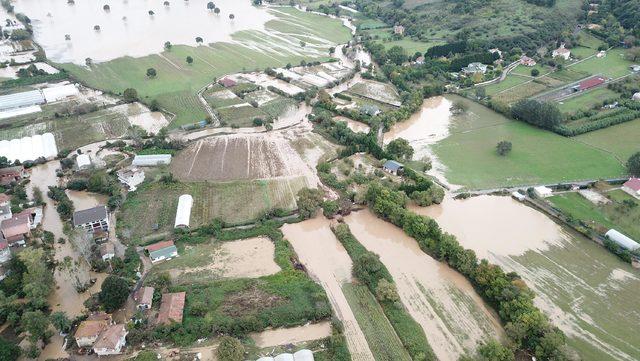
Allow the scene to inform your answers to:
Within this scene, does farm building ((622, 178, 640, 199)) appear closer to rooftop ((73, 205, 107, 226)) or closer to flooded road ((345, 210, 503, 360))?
flooded road ((345, 210, 503, 360))

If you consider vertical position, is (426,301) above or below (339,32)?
below

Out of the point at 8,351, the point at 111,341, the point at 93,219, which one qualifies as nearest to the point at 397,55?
the point at 93,219

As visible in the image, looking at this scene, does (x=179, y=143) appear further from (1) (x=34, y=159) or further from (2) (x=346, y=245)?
(2) (x=346, y=245)

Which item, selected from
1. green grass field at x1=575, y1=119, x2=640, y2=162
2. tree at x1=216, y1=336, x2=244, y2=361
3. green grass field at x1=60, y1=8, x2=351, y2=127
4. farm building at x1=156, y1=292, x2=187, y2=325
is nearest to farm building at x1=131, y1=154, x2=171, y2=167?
green grass field at x1=60, y1=8, x2=351, y2=127

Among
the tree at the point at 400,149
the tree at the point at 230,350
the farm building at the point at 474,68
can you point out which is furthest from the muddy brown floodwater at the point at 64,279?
the farm building at the point at 474,68

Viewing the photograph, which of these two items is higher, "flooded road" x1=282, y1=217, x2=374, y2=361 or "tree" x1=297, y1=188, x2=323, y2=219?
"tree" x1=297, y1=188, x2=323, y2=219

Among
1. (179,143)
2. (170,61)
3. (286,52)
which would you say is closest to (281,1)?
(286,52)

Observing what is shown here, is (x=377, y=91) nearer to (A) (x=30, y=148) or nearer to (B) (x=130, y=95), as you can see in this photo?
(B) (x=130, y=95)
